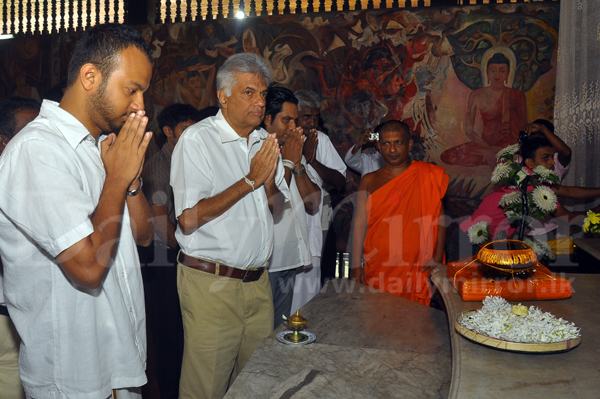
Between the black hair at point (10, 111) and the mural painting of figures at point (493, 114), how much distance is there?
4.48 metres

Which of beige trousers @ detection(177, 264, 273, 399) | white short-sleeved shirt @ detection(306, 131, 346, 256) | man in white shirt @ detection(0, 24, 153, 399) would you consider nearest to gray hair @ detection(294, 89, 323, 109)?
white short-sleeved shirt @ detection(306, 131, 346, 256)

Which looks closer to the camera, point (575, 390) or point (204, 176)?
point (575, 390)

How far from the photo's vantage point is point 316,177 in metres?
4.31

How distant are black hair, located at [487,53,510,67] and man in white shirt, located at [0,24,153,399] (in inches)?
194

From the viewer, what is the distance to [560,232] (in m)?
4.02

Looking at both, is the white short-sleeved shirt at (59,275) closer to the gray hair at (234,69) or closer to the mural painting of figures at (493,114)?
the gray hair at (234,69)

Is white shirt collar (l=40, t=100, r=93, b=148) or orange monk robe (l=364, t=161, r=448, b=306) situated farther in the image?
orange monk robe (l=364, t=161, r=448, b=306)

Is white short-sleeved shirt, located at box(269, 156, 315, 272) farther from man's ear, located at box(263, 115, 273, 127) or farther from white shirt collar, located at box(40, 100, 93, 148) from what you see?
white shirt collar, located at box(40, 100, 93, 148)

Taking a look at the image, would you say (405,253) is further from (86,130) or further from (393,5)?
(393,5)

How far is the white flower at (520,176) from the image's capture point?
2.93 metres

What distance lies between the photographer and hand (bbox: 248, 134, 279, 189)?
2445 mm

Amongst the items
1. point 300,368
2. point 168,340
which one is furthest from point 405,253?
point 300,368

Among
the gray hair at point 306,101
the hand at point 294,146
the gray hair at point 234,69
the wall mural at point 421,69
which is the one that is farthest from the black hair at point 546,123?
the gray hair at point 234,69

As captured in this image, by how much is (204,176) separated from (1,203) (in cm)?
114
